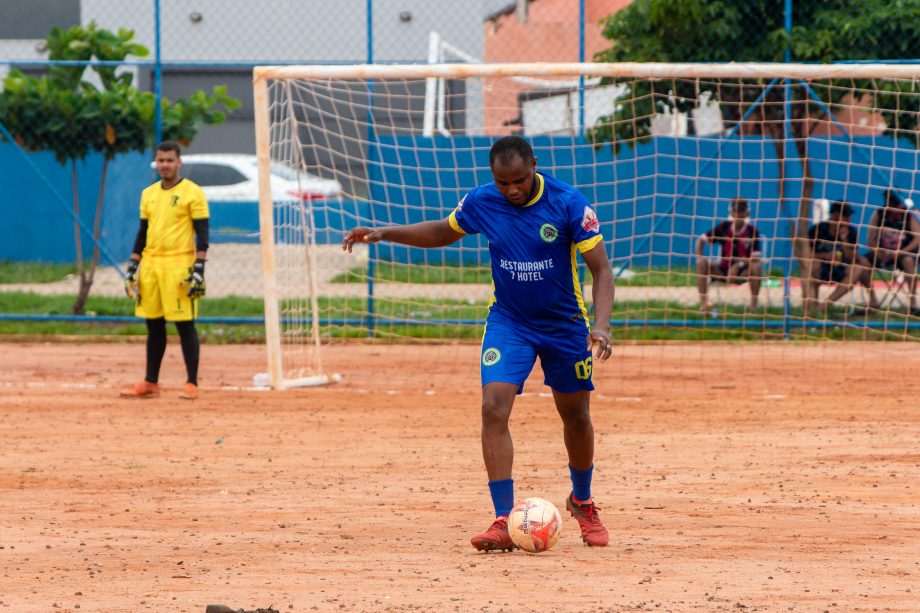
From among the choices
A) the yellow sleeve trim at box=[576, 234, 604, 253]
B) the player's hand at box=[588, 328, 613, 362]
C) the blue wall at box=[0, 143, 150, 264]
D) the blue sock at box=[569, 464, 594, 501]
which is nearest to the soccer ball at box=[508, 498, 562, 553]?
the blue sock at box=[569, 464, 594, 501]

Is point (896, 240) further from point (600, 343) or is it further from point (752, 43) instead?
point (600, 343)

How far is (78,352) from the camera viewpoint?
43.4 ft

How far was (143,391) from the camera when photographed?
10523mm

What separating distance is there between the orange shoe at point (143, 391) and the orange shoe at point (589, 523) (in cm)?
525

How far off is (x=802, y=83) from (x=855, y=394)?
3670mm

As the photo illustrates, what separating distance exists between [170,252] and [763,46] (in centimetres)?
655

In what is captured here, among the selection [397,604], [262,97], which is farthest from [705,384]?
[397,604]

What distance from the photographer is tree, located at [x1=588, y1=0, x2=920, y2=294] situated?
13.1m

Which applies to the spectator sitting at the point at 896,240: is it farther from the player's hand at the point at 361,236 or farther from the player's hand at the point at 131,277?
the player's hand at the point at 361,236

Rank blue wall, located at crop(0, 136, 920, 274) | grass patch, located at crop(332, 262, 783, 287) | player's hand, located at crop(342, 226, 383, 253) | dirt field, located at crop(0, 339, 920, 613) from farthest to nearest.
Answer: grass patch, located at crop(332, 262, 783, 287) < blue wall, located at crop(0, 136, 920, 274) < player's hand, located at crop(342, 226, 383, 253) < dirt field, located at crop(0, 339, 920, 613)

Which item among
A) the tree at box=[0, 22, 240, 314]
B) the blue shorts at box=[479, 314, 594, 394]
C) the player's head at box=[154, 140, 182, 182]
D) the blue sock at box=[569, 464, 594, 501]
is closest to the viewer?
the blue shorts at box=[479, 314, 594, 394]

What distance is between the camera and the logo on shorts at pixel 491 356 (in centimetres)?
589

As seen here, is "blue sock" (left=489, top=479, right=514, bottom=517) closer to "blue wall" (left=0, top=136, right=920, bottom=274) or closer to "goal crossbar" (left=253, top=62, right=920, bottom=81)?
"goal crossbar" (left=253, top=62, right=920, bottom=81)

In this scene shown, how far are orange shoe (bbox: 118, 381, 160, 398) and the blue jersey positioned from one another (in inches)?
207
